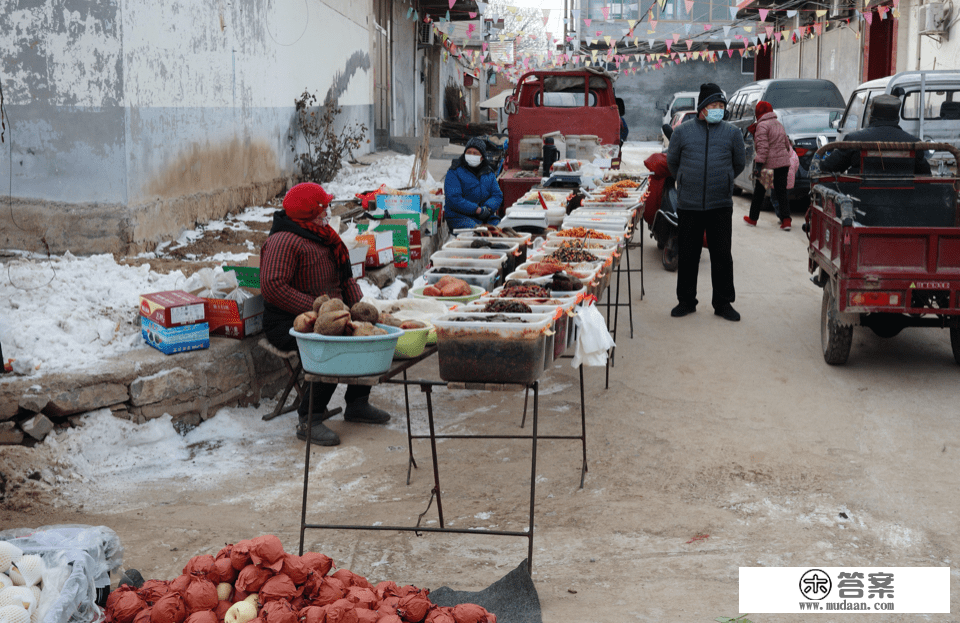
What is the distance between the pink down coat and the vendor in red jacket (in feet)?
28.7

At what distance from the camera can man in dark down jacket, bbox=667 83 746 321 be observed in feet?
25.8

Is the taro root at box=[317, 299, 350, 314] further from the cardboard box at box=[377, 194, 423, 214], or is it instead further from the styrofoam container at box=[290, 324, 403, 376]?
the cardboard box at box=[377, 194, 423, 214]

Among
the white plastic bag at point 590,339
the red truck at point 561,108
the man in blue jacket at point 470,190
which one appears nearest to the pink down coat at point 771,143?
the red truck at point 561,108

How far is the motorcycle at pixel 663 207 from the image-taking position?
10250 millimetres

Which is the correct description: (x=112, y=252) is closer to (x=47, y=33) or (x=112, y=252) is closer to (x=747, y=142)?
(x=47, y=33)

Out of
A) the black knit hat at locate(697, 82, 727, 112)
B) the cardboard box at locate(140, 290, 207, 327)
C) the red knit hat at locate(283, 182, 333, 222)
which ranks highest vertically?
the black knit hat at locate(697, 82, 727, 112)

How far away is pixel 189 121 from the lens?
850 cm

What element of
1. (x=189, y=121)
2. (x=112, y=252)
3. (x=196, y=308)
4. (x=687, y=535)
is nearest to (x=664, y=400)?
(x=687, y=535)

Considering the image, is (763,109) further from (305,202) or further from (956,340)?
(305,202)

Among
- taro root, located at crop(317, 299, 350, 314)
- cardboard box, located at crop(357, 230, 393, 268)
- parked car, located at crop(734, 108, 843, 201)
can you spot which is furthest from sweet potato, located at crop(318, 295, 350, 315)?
parked car, located at crop(734, 108, 843, 201)

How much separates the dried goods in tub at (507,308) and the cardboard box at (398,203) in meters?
5.32

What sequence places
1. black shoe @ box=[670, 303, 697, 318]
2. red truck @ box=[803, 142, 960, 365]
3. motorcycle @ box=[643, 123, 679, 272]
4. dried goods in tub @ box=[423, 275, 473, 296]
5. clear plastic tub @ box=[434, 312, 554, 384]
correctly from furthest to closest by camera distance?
1. motorcycle @ box=[643, 123, 679, 272]
2. black shoe @ box=[670, 303, 697, 318]
3. red truck @ box=[803, 142, 960, 365]
4. dried goods in tub @ box=[423, 275, 473, 296]
5. clear plastic tub @ box=[434, 312, 554, 384]

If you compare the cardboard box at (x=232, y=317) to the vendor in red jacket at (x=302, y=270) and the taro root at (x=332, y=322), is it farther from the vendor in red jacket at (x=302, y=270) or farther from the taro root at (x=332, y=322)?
the taro root at (x=332, y=322)

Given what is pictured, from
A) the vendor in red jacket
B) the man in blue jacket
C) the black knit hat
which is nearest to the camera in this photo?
the vendor in red jacket
